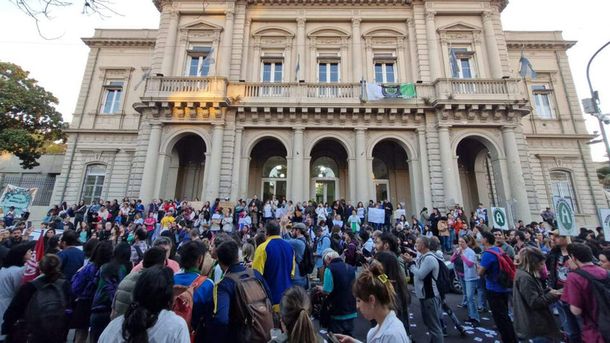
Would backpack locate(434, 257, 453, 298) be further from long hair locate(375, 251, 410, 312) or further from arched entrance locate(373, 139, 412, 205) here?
arched entrance locate(373, 139, 412, 205)

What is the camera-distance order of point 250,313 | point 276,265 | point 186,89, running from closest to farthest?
point 250,313 → point 276,265 → point 186,89

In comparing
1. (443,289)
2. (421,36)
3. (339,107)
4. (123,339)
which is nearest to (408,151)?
(339,107)

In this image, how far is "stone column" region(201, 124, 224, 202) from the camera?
49.8 ft

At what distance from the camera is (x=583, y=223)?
18.8m

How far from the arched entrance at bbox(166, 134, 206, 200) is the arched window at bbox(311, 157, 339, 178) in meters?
7.58

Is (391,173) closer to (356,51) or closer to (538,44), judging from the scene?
(356,51)

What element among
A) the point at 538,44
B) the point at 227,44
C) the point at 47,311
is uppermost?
the point at 538,44

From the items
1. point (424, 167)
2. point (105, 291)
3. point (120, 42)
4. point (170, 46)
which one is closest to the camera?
point (105, 291)

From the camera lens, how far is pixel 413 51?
18109 millimetres

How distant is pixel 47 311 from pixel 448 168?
54.1 ft

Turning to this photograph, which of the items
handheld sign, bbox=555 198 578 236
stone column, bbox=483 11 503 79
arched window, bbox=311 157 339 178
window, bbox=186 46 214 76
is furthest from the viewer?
arched window, bbox=311 157 339 178

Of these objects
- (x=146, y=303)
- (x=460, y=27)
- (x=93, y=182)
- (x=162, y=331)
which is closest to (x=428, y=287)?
(x=162, y=331)

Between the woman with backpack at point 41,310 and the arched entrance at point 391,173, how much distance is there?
1699 centimetres

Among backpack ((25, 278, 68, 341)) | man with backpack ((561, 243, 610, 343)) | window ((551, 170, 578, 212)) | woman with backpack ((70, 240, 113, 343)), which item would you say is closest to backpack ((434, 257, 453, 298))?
man with backpack ((561, 243, 610, 343))
